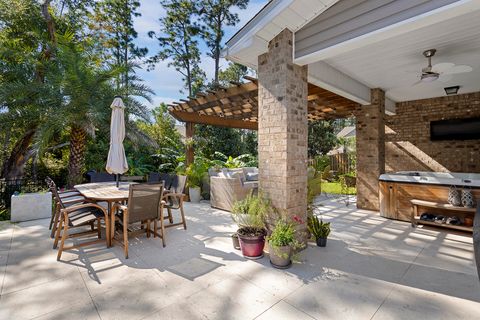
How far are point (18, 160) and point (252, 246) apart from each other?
9.37m

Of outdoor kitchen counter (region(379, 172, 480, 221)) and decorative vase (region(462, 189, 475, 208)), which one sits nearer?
decorative vase (region(462, 189, 475, 208))

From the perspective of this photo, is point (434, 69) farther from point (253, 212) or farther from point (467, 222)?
point (253, 212)

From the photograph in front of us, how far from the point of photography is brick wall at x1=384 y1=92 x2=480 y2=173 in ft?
22.4

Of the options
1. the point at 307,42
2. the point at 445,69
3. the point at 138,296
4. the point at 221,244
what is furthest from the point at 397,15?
the point at 138,296

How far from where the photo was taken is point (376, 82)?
6.00 meters

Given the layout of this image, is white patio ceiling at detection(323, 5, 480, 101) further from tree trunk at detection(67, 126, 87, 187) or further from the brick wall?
tree trunk at detection(67, 126, 87, 187)

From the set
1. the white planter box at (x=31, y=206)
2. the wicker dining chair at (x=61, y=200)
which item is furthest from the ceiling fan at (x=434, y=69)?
the white planter box at (x=31, y=206)

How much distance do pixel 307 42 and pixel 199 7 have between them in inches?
643

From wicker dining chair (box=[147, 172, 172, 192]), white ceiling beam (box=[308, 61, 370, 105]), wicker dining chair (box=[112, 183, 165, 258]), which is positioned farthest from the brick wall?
wicker dining chair (box=[112, 183, 165, 258])

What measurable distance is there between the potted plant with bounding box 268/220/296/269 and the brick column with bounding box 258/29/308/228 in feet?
1.56

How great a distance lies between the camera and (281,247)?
10.6 ft

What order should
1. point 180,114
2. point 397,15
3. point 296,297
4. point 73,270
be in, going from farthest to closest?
point 180,114, point 73,270, point 397,15, point 296,297

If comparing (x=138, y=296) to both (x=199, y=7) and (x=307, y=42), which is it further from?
(x=199, y=7)

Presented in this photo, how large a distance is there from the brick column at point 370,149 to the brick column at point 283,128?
3569 millimetres
